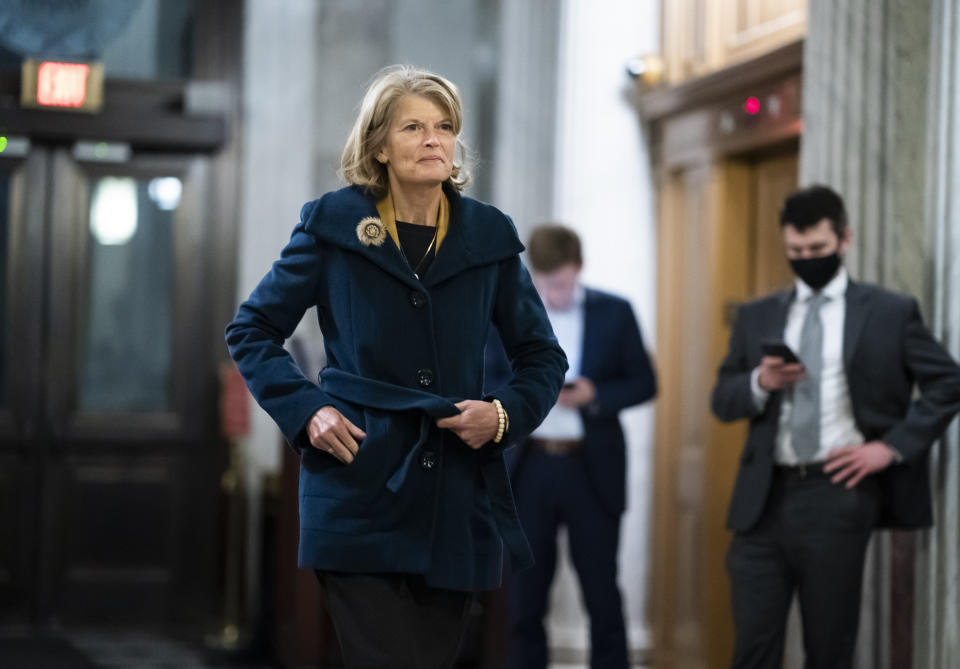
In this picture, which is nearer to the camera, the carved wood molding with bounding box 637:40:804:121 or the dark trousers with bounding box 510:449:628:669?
the dark trousers with bounding box 510:449:628:669

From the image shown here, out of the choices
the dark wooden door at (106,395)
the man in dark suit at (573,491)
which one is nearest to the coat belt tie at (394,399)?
the man in dark suit at (573,491)

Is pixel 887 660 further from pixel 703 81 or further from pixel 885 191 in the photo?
pixel 703 81

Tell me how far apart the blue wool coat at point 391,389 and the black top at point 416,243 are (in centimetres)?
4

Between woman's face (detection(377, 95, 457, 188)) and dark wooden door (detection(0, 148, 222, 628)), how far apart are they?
506 centimetres

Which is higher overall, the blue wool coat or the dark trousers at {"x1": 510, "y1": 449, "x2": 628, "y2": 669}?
the blue wool coat

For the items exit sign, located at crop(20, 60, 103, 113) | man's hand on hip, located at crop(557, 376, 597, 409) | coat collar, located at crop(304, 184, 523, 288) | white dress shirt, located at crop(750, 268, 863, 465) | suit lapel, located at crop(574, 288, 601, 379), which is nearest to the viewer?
coat collar, located at crop(304, 184, 523, 288)

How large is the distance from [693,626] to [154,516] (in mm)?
3093

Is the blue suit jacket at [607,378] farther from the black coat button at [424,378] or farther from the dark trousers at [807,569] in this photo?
the black coat button at [424,378]

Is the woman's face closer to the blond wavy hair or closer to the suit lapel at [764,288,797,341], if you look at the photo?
the blond wavy hair

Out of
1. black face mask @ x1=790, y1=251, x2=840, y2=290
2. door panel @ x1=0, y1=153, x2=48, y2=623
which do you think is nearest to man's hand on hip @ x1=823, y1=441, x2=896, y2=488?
black face mask @ x1=790, y1=251, x2=840, y2=290

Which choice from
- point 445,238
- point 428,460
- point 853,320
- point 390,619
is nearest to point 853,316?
point 853,320

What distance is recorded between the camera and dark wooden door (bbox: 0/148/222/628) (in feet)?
23.7

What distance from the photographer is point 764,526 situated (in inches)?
150

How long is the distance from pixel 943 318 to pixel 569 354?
1345 millimetres
